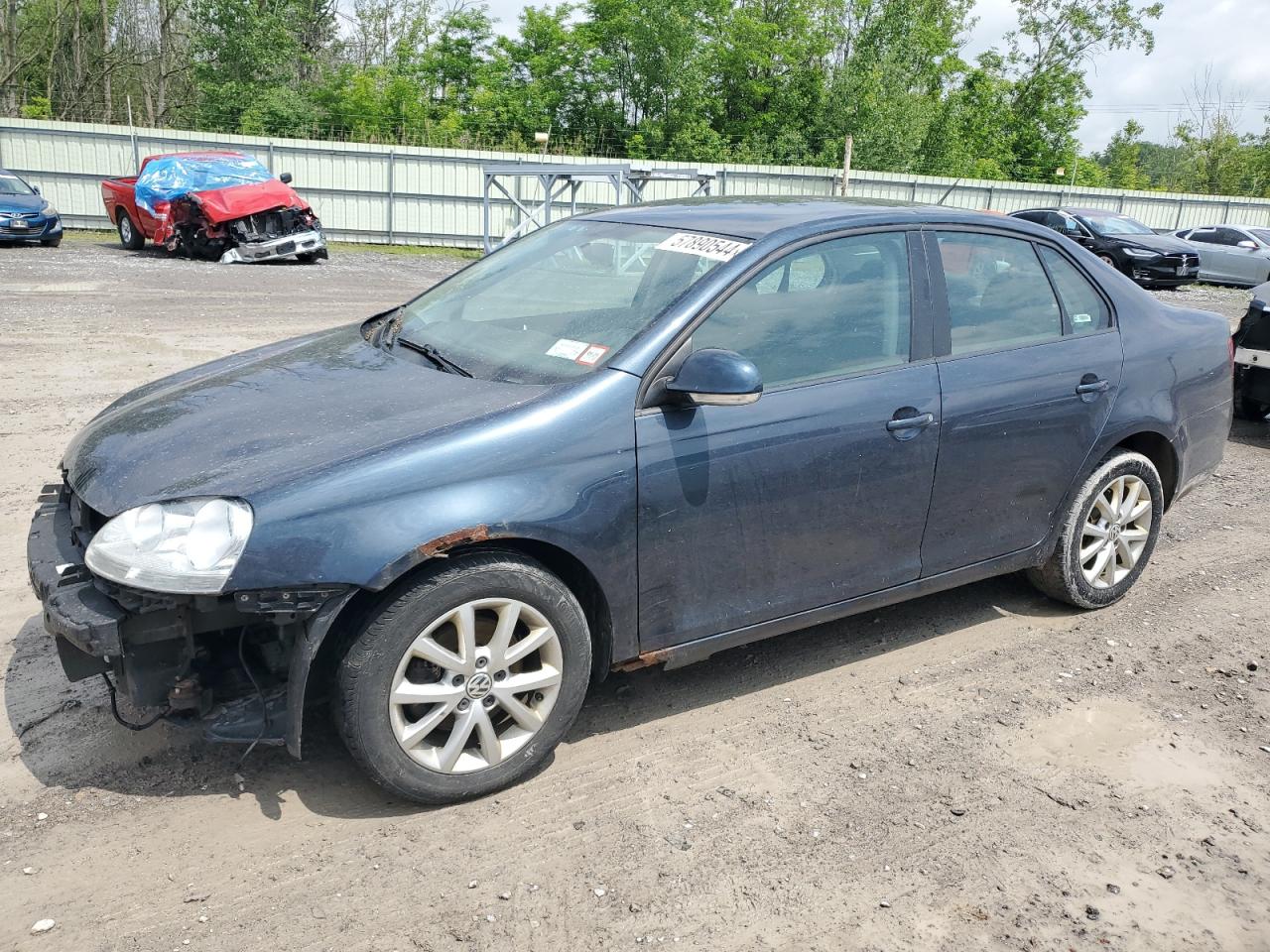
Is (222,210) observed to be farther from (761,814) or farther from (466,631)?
(761,814)

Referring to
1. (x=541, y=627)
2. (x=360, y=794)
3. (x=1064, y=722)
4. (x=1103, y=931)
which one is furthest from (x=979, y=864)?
(x=360, y=794)

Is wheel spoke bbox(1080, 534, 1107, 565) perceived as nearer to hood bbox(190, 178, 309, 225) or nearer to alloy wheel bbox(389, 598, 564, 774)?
alloy wheel bbox(389, 598, 564, 774)

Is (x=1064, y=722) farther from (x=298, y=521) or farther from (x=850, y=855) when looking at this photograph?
(x=298, y=521)

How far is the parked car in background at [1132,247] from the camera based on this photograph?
21.7 m

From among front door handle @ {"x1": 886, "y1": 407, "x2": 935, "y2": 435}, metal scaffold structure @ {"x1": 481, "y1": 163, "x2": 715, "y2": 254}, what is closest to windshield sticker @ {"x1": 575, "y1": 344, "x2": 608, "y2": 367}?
front door handle @ {"x1": 886, "y1": 407, "x2": 935, "y2": 435}

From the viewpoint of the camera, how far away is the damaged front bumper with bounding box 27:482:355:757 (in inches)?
110

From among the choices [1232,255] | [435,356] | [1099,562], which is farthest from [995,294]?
[1232,255]

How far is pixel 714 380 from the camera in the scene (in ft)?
10.6

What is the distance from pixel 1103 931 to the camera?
2770 mm

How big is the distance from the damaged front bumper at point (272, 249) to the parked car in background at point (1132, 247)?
13.9m

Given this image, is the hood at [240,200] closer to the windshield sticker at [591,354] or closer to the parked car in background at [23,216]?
the parked car in background at [23,216]

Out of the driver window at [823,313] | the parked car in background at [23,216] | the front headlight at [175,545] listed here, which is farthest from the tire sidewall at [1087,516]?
the parked car in background at [23,216]

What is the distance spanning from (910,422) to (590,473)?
127 cm

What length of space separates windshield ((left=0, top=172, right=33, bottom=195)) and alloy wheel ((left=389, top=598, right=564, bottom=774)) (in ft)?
65.6
